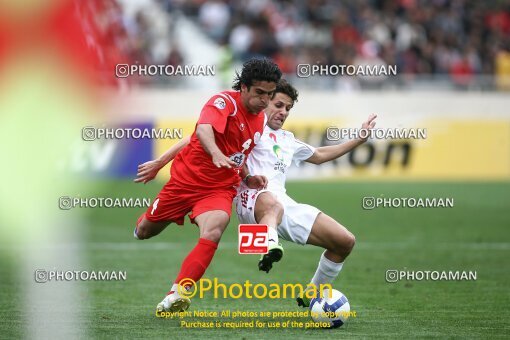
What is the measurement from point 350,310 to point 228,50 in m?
18.2

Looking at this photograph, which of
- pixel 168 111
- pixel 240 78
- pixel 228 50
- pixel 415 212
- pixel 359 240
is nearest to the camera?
pixel 240 78

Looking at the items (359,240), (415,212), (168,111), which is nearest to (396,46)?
(168,111)

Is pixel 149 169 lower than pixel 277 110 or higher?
lower

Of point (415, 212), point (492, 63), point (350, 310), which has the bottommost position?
point (350, 310)

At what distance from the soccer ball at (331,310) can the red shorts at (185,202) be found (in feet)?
3.75

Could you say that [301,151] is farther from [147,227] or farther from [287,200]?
[147,227]

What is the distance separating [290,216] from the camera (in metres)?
9.05

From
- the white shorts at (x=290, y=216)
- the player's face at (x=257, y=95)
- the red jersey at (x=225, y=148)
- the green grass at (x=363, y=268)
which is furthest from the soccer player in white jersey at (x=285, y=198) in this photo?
the green grass at (x=363, y=268)

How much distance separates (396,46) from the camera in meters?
28.6

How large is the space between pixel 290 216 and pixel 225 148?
0.85 meters

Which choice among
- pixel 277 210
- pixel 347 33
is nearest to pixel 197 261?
pixel 277 210

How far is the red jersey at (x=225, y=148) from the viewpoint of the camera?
896cm

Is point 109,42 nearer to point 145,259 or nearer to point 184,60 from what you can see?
point 184,60

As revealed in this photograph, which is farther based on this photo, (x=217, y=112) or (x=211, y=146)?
(x=217, y=112)
